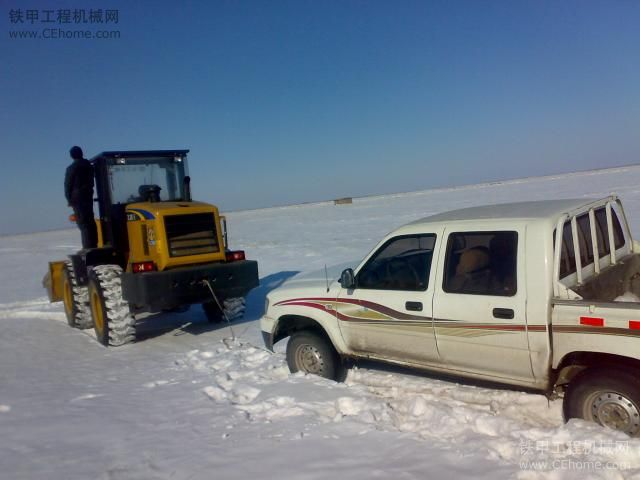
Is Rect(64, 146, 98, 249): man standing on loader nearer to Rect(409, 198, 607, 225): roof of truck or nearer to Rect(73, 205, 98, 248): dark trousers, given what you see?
Rect(73, 205, 98, 248): dark trousers

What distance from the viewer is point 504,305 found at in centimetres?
385

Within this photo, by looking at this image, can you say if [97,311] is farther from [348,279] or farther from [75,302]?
[348,279]

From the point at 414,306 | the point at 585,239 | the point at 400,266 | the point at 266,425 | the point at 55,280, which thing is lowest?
the point at 266,425

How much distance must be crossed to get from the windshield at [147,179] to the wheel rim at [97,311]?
1.54 meters

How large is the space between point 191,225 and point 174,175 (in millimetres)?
1406

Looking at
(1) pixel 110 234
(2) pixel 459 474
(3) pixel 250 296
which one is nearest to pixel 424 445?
(2) pixel 459 474

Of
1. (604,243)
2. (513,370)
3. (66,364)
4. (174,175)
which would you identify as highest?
(174,175)

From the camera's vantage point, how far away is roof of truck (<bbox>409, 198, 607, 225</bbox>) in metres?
3.98

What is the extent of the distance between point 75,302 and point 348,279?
19.6 feet

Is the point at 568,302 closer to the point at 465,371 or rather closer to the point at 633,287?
the point at 465,371

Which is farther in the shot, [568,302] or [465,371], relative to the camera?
[465,371]

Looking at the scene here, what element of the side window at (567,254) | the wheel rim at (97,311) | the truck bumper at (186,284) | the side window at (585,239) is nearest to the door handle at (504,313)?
the side window at (567,254)

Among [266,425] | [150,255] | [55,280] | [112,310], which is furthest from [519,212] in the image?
[55,280]

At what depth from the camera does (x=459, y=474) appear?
10.6 feet
